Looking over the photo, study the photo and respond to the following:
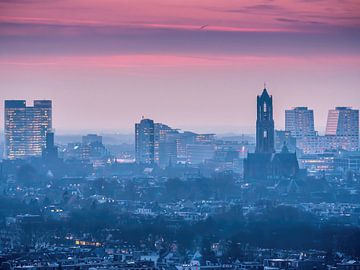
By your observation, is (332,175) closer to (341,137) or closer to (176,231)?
(341,137)

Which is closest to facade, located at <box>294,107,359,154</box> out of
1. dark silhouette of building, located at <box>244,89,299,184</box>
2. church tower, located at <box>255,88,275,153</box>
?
church tower, located at <box>255,88,275,153</box>

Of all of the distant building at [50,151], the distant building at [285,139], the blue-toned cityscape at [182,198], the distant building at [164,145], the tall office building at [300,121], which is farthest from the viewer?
the tall office building at [300,121]

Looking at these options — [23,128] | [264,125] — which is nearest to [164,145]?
[23,128]

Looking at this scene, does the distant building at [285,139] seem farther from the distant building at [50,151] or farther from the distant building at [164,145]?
the distant building at [50,151]

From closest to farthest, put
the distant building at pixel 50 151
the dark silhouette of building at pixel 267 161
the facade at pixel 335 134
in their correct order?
the dark silhouette of building at pixel 267 161 → the distant building at pixel 50 151 → the facade at pixel 335 134

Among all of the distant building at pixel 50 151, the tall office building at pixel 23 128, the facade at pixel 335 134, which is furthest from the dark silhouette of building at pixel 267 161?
the facade at pixel 335 134

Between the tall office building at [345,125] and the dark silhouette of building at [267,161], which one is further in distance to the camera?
the tall office building at [345,125]

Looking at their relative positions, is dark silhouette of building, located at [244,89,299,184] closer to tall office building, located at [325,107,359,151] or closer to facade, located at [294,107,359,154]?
facade, located at [294,107,359,154]

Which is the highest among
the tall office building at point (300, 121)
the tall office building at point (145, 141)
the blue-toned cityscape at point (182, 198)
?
the tall office building at point (300, 121)

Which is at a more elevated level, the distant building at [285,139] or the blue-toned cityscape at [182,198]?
the distant building at [285,139]
